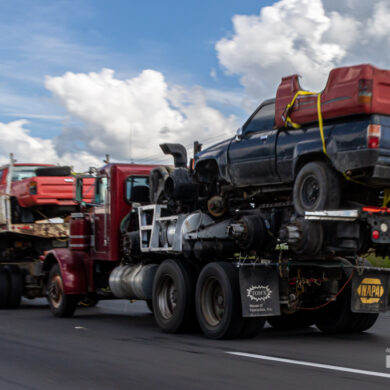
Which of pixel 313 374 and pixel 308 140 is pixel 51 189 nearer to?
pixel 308 140

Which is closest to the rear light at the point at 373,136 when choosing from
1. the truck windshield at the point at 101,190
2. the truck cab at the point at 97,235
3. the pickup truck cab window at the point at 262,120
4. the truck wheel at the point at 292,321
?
the pickup truck cab window at the point at 262,120

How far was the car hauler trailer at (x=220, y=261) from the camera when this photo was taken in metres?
10.4

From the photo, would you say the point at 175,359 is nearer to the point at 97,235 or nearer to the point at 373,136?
the point at 373,136

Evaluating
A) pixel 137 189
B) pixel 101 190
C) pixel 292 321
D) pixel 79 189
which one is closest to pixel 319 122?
pixel 292 321

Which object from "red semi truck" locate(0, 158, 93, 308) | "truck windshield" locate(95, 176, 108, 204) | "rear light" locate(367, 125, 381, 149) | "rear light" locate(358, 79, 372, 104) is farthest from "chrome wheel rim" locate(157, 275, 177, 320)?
"red semi truck" locate(0, 158, 93, 308)

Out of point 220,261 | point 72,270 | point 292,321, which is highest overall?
point 220,261

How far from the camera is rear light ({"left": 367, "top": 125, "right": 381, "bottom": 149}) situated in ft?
30.5

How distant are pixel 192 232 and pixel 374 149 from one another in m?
3.61

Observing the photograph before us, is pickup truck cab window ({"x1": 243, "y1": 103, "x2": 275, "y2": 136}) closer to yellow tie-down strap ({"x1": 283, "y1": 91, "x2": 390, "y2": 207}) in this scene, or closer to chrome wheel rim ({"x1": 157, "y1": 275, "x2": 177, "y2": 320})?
yellow tie-down strap ({"x1": 283, "y1": 91, "x2": 390, "y2": 207})

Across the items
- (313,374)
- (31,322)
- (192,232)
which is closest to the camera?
(313,374)

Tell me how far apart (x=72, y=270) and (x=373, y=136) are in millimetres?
7501

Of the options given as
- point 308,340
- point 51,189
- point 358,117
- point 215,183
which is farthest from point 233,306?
point 51,189

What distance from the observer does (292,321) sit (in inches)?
510

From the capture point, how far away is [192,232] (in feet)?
39.5
